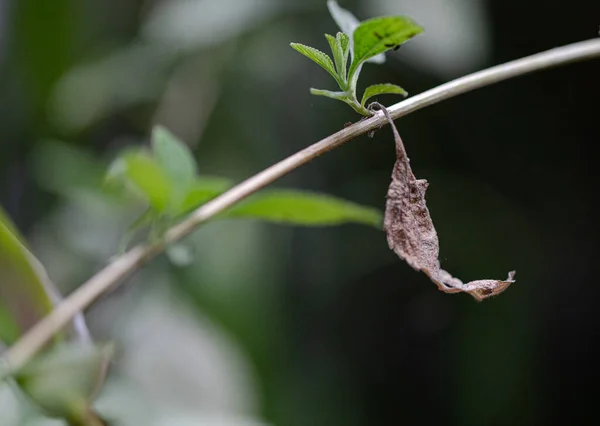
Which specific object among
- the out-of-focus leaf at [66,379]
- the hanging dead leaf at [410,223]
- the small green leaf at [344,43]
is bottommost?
the out-of-focus leaf at [66,379]

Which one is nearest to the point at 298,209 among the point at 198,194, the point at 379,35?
the point at 198,194

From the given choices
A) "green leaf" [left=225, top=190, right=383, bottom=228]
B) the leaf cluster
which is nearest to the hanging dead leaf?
the leaf cluster

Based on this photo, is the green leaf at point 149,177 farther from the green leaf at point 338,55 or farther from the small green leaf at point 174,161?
the green leaf at point 338,55

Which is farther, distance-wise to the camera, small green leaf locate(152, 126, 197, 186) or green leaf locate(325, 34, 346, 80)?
small green leaf locate(152, 126, 197, 186)

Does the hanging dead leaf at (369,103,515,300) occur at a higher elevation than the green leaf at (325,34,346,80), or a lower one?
lower

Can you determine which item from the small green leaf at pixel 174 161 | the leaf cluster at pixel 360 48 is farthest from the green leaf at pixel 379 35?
the small green leaf at pixel 174 161

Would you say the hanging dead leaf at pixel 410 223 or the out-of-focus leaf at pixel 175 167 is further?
the out-of-focus leaf at pixel 175 167

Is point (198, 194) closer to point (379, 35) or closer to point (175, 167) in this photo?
point (175, 167)

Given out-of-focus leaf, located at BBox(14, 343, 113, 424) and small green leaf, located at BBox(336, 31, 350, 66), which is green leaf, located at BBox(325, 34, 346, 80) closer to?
small green leaf, located at BBox(336, 31, 350, 66)
